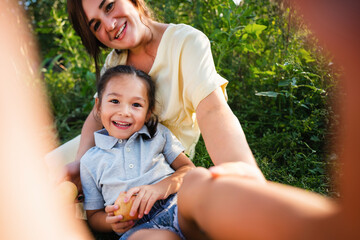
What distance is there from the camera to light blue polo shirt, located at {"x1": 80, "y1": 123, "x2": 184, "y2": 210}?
4.31 feet

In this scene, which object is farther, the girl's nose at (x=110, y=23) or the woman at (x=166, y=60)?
the girl's nose at (x=110, y=23)

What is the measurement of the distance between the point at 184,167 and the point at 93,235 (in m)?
0.48

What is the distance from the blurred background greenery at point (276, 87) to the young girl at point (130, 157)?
390 millimetres

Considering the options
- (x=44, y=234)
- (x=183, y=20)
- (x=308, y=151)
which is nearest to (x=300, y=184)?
(x=308, y=151)

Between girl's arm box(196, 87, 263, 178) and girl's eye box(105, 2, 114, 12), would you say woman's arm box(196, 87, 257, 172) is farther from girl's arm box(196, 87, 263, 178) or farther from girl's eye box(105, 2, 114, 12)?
girl's eye box(105, 2, 114, 12)

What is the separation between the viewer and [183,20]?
244cm

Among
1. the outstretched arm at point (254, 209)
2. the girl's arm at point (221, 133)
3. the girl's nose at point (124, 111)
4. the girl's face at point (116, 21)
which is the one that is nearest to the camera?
the outstretched arm at point (254, 209)

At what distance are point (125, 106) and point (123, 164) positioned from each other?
0.77 ft


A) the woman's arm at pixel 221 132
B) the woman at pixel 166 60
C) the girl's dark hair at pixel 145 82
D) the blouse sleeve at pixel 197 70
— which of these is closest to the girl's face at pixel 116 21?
the woman at pixel 166 60

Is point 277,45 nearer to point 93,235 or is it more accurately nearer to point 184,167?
point 184,167

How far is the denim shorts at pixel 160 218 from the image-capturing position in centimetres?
117

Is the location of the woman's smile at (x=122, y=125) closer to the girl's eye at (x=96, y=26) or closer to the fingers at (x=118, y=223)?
the fingers at (x=118, y=223)

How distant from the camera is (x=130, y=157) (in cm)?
135

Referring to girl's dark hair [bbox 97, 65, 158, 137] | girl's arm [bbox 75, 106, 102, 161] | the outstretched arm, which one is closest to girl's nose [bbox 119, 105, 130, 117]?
girl's dark hair [bbox 97, 65, 158, 137]
